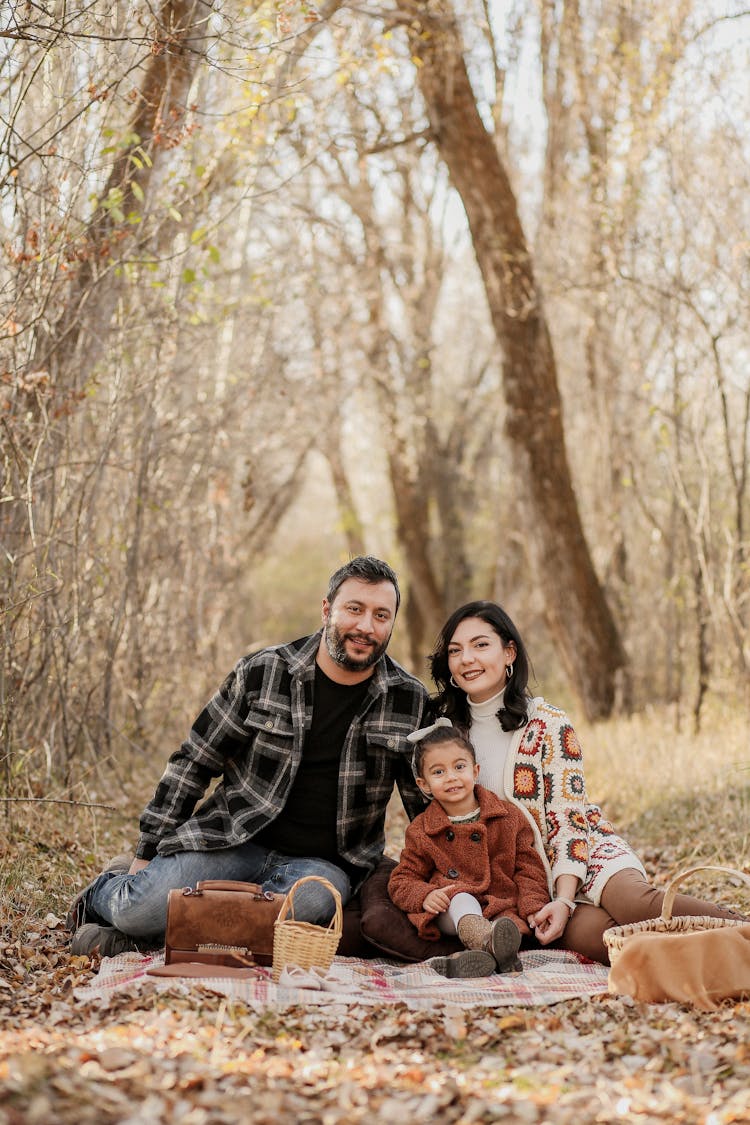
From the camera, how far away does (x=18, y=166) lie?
4680mm

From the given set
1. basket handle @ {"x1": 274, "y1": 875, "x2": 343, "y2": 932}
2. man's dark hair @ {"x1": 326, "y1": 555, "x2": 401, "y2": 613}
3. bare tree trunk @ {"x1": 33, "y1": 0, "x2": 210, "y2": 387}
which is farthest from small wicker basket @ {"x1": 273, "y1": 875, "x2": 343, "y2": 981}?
bare tree trunk @ {"x1": 33, "y1": 0, "x2": 210, "y2": 387}

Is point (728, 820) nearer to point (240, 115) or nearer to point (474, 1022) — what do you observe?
point (474, 1022)

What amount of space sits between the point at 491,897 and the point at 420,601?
1056 centimetres

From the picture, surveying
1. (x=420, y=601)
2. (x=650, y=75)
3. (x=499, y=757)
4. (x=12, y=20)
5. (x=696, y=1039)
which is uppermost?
(x=650, y=75)

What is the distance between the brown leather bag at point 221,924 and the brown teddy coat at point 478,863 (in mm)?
476

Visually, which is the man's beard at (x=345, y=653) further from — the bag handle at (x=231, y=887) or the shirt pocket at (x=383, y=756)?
the bag handle at (x=231, y=887)

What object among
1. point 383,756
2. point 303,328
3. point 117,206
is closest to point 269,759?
point 383,756

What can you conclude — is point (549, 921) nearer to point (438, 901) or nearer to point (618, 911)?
point (618, 911)

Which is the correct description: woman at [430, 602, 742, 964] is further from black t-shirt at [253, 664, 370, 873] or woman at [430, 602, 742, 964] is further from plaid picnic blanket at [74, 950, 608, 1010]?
black t-shirt at [253, 664, 370, 873]

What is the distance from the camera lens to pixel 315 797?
13.8ft

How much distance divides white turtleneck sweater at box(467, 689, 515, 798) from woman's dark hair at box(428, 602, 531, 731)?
0.03 meters

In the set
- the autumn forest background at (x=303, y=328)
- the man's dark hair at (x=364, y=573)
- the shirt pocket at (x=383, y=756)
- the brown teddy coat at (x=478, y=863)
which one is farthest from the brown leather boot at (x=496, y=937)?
the autumn forest background at (x=303, y=328)

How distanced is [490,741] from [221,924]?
3.83ft

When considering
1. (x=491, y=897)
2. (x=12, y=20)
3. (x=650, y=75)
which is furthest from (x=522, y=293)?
(x=491, y=897)
